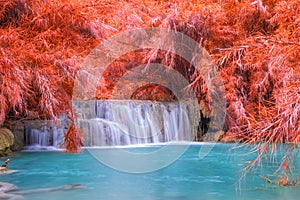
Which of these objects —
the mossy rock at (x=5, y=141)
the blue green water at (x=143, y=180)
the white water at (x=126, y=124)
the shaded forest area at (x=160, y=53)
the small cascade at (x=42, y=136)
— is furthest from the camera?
the white water at (x=126, y=124)

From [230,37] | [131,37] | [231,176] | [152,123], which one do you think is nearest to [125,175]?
[231,176]

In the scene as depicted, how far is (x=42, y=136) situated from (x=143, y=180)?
13.6ft

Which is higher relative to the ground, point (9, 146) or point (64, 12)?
point (64, 12)

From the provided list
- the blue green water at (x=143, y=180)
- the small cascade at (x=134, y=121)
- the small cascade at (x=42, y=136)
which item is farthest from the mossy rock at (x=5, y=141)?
the small cascade at (x=134, y=121)

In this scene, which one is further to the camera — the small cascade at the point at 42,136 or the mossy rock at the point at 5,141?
the small cascade at the point at 42,136

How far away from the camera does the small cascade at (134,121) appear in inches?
381

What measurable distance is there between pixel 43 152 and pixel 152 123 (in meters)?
3.53

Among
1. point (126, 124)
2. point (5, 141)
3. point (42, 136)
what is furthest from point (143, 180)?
point (126, 124)

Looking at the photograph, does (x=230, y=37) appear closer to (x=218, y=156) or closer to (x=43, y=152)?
(x=218, y=156)

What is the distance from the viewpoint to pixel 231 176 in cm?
574

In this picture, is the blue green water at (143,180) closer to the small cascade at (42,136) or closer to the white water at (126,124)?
the small cascade at (42,136)

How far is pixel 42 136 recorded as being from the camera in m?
8.93

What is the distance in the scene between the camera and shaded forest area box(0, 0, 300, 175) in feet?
10.1

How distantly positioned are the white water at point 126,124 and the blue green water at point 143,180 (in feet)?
4.32
